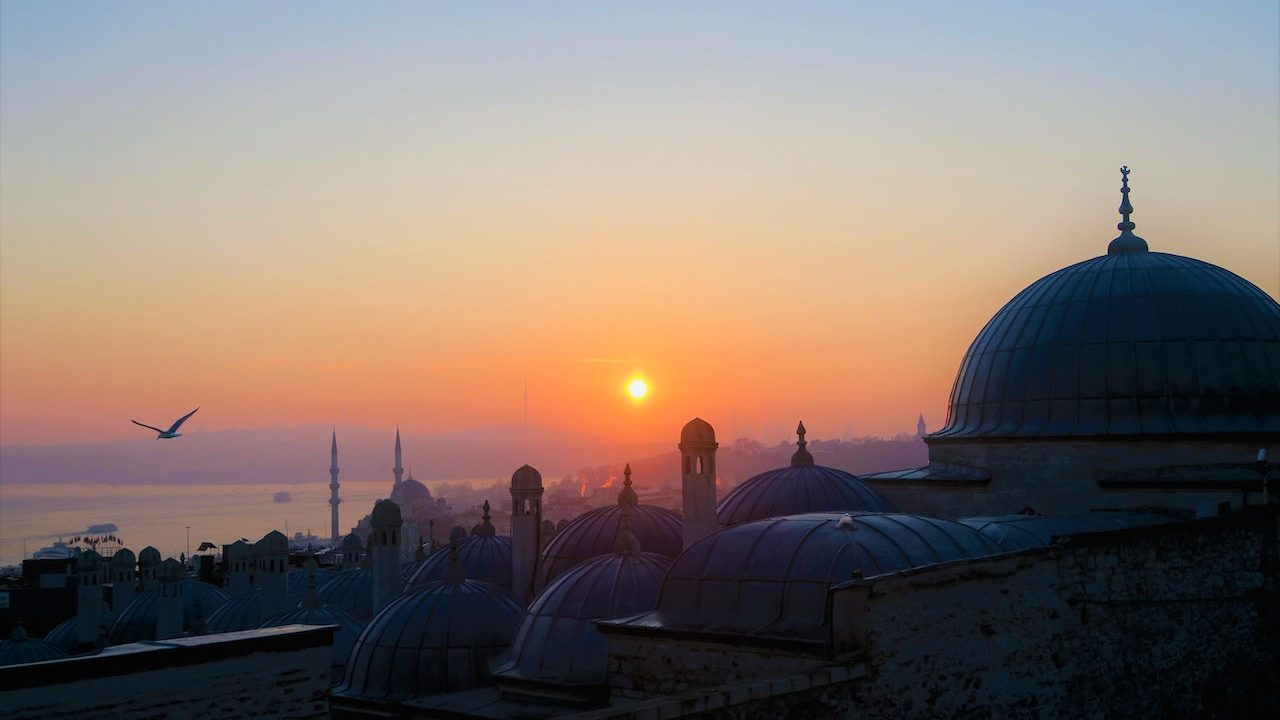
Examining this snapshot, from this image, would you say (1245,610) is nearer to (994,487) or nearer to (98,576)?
(994,487)

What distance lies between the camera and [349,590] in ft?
82.8

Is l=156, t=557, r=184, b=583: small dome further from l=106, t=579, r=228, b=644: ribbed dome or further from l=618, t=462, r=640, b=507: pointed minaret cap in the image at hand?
l=618, t=462, r=640, b=507: pointed minaret cap

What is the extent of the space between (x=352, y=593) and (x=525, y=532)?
23.9ft

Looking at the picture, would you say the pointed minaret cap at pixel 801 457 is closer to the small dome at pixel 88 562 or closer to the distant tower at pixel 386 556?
the distant tower at pixel 386 556

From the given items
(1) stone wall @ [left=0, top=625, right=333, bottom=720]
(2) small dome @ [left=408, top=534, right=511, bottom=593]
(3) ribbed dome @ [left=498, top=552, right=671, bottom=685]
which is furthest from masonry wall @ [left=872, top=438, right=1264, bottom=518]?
(1) stone wall @ [left=0, top=625, right=333, bottom=720]

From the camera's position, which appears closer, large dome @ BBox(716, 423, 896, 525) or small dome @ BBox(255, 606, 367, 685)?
large dome @ BBox(716, 423, 896, 525)

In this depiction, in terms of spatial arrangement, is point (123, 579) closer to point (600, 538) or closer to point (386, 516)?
point (386, 516)

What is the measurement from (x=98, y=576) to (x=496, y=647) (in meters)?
18.5

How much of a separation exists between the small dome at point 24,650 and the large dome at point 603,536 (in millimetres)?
12449

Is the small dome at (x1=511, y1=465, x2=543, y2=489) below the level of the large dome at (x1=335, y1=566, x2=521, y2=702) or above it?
above

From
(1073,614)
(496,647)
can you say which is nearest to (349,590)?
(496,647)

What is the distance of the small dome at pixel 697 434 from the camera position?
1711cm

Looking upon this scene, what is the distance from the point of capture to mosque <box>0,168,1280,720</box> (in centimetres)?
1055

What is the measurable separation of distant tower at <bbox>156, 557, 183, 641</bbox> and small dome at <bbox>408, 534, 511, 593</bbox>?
7206 millimetres
